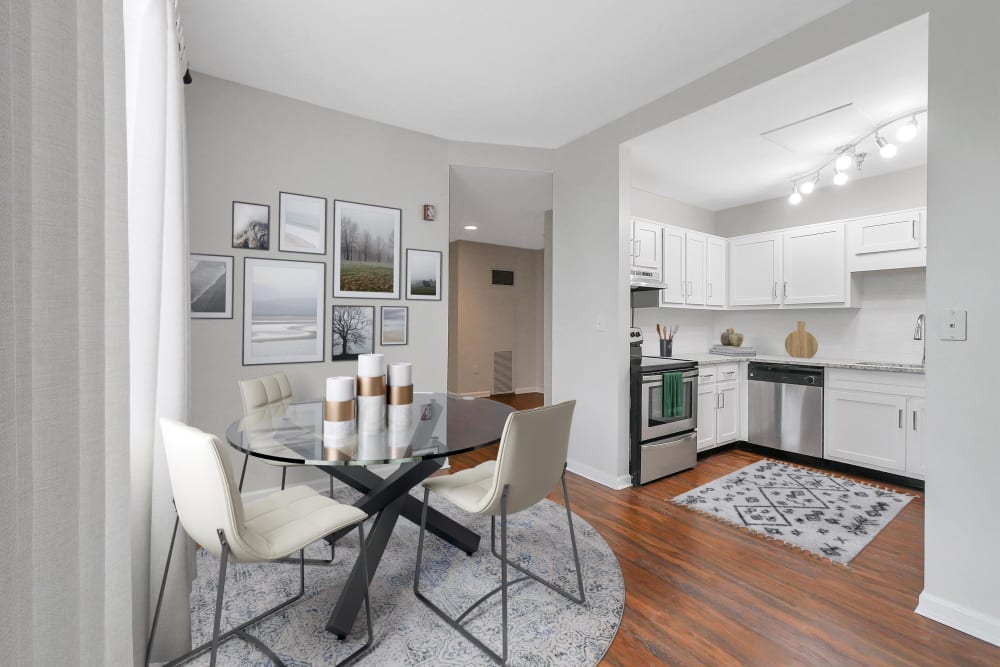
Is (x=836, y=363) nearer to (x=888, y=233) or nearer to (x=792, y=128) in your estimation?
(x=888, y=233)

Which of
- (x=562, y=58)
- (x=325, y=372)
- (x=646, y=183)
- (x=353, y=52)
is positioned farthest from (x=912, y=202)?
(x=325, y=372)

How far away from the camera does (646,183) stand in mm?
4344

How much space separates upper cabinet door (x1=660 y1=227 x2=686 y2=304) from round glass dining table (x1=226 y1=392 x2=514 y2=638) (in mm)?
2505

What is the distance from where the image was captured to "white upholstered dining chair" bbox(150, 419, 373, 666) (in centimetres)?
135

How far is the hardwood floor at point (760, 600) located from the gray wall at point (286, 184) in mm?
2049

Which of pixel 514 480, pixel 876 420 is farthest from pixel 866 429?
pixel 514 480

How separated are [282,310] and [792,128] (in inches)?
150

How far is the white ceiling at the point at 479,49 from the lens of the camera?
224cm

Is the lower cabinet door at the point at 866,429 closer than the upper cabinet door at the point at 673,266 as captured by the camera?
Yes

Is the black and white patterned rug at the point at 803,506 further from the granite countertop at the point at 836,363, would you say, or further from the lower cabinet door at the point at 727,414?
the granite countertop at the point at 836,363

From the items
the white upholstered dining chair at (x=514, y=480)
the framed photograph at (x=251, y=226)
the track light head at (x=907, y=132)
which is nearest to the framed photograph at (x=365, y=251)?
the framed photograph at (x=251, y=226)

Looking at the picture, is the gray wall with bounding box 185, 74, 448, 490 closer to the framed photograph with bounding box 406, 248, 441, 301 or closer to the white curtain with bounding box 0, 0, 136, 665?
the framed photograph with bounding box 406, 248, 441, 301

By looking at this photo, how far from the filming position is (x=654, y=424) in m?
3.52

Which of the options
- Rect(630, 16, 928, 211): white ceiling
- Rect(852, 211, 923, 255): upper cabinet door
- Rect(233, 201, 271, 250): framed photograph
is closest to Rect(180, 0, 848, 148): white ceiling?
Rect(630, 16, 928, 211): white ceiling
